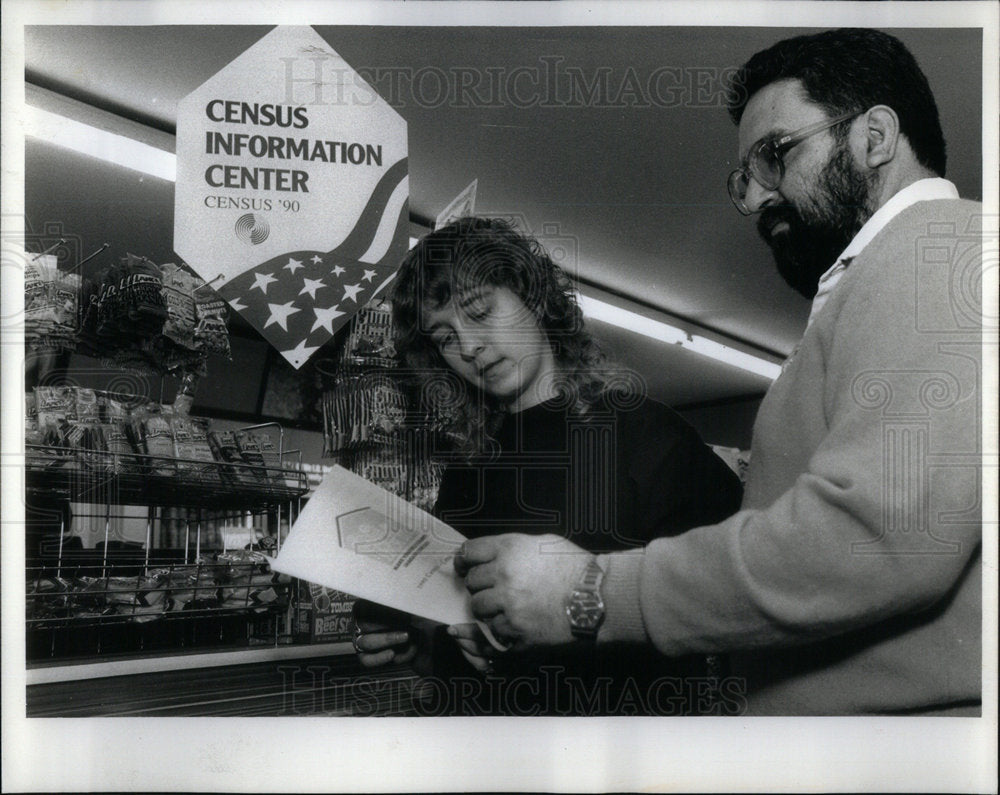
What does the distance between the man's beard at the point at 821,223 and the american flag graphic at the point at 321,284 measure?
0.79 m

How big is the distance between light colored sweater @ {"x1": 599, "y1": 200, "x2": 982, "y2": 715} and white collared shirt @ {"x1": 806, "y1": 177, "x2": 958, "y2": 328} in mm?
23

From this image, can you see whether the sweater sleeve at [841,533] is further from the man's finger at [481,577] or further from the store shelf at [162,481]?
the store shelf at [162,481]

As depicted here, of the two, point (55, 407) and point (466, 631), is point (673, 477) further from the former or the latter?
point (55, 407)

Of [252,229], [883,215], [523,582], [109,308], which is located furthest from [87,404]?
[883,215]

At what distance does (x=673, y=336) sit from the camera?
2.06 metres

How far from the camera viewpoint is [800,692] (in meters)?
1.91

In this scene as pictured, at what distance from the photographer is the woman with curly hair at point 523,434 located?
1.97 metres

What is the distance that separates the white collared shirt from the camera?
6.11 feet

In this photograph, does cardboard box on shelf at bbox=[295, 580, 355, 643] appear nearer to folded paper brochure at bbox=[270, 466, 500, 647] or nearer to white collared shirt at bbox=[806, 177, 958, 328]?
folded paper brochure at bbox=[270, 466, 500, 647]

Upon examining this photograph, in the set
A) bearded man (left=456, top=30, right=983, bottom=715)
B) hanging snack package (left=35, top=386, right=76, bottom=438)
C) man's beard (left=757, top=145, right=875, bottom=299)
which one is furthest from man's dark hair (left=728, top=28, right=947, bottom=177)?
hanging snack package (left=35, top=386, right=76, bottom=438)

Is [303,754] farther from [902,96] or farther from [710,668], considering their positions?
[902,96]

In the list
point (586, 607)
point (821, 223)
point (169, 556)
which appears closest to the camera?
point (586, 607)

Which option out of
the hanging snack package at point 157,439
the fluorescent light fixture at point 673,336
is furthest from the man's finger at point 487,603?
the hanging snack package at point 157,439

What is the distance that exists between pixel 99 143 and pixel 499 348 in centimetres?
98
